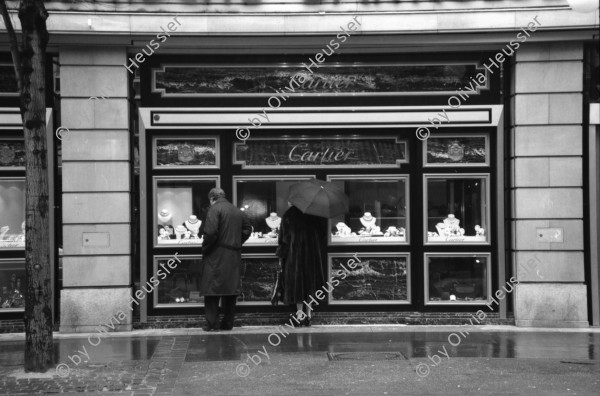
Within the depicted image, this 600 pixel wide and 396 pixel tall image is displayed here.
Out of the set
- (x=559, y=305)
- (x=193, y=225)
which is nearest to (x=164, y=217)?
(x=193, y=225)

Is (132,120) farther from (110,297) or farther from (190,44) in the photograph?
(110,297)

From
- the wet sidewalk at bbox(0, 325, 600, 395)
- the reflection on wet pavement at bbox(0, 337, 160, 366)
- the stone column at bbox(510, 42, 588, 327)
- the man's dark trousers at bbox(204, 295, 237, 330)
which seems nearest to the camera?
the wet sidewalk at bbox(0, 325, 600, 395)

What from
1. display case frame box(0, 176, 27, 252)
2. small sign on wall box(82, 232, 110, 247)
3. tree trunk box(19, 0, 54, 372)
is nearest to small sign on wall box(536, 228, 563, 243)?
small sign on wall box(82, 232, 110, 247)

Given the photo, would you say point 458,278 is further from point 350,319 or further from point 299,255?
point 299,255

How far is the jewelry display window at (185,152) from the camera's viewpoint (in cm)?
1229

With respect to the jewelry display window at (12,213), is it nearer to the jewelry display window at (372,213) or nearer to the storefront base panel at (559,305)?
the jewelry display window at (372,213)

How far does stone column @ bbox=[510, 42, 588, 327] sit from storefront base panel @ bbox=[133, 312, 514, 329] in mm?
743

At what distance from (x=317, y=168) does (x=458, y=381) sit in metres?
4.75

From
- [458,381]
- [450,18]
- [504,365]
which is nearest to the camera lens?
[458,381]

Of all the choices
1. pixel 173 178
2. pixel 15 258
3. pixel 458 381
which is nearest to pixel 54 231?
pixel 15 258

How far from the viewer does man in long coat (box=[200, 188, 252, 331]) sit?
37.8 feet

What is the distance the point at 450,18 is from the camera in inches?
460

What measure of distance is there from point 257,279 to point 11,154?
13.5 feet

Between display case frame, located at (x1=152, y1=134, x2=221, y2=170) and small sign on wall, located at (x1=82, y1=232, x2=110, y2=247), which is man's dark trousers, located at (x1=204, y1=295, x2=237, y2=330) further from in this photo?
display case frame, located at (x1=152, y1=134, x2=221, y2=170)
